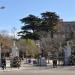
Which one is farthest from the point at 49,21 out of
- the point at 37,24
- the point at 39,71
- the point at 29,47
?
the point at 39,71

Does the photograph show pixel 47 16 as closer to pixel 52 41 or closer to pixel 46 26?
pixel 46 26

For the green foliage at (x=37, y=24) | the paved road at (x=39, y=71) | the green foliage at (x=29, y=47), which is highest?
the green foliage at (x=37, y=24)

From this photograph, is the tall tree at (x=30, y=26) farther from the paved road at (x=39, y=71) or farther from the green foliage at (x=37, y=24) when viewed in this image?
the paved road at (x=39, y=71)

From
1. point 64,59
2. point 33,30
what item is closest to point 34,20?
point 33,30

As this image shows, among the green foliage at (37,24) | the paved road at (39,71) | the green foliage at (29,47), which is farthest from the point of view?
the green foliage at (37,24)

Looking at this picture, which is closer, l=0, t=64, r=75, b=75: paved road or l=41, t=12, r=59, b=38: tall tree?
l=0, t=64, r=75, b=75: paved road

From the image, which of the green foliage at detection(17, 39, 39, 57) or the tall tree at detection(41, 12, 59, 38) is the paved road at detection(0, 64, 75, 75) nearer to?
the green foliage at detection(17, 39, 39, 57)

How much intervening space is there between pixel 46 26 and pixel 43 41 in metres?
11.2

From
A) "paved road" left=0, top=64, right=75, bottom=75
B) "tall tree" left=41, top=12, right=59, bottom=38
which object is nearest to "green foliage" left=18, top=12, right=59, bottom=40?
"tall tree" left=41, top=12, right=59, bottom=38

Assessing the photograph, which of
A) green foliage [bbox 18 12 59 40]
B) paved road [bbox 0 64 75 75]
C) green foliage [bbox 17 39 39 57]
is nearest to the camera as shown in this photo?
paved road [bbox 0 64 75 75]

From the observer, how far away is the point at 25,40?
98.8 metres

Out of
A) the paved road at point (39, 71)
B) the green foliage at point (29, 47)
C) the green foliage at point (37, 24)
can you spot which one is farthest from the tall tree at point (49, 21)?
the paved road at point (39, 71)

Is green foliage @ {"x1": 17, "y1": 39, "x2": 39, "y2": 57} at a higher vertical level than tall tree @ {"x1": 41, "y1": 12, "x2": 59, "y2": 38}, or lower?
lower

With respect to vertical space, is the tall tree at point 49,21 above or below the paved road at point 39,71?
above
